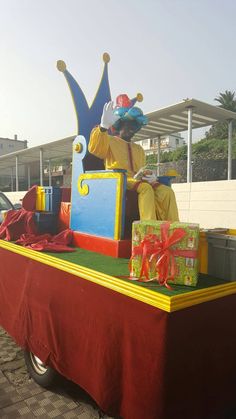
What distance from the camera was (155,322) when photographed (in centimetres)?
140

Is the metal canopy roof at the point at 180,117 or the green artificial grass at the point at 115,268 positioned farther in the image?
the metal canopy roof at the point at 180,117

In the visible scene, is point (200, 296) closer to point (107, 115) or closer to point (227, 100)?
point (107, 115)

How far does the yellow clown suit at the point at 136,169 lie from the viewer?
2.58m

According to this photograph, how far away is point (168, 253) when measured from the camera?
5.48ft

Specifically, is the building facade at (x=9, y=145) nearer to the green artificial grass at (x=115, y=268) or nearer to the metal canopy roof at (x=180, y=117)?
the metal canopy roof at (x=180, y=117)

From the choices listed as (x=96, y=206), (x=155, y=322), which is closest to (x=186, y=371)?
(x=155, y=322)

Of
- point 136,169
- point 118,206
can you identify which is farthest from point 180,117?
point 118,206

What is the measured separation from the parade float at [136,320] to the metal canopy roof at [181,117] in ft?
18.9

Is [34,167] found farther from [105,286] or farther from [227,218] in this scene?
[105,286]

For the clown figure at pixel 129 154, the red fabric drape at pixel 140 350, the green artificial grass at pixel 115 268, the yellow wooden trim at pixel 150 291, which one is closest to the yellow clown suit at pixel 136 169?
the clown figure at pixel 129 154

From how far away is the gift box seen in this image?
1662mm

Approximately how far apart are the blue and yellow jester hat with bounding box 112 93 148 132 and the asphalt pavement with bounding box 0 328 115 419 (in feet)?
7.48

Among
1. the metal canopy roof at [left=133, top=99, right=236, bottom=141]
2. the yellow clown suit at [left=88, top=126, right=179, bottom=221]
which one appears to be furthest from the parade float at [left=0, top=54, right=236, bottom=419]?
the metal canopy roof at [left=133, top=99, right=236, bottom=141]

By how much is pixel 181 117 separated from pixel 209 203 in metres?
2.83
